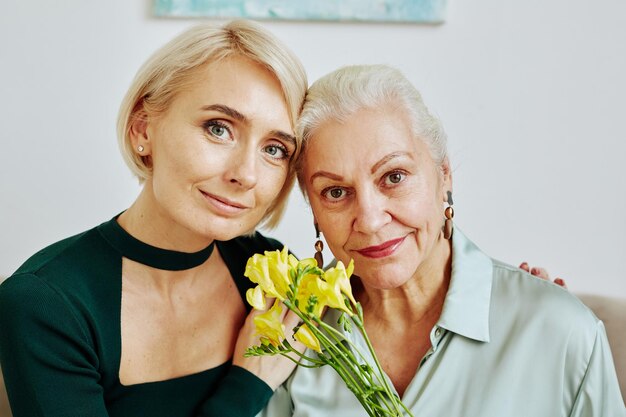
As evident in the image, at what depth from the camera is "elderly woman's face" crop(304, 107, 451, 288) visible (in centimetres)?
155

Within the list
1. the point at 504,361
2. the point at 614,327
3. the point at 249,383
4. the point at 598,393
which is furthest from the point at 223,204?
the point at 614,327

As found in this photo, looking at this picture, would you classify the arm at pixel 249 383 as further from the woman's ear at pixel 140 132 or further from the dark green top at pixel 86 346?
the woman's ear at pixel 140 132

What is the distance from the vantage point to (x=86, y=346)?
1.56 m

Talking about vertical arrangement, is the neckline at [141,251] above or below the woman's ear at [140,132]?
below

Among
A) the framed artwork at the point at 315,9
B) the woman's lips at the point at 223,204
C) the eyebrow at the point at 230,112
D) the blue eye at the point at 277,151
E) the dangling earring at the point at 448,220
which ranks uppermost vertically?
the framed artwork at the point at 315,9

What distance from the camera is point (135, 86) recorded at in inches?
67.0

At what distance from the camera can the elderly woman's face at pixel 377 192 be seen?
60.9 inches

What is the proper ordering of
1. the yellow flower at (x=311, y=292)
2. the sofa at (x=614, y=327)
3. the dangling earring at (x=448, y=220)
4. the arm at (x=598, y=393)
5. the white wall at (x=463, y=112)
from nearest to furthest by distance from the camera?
the yellow flower at (x=311, y=292) → the arm at (x=598, y=393) → the dangling earring at (x=448, y=220) → the sofa at (x=614, y=327) → the white wall at (x=463, y=112)

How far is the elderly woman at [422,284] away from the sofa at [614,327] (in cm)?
32

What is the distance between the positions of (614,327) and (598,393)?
0.41 metres

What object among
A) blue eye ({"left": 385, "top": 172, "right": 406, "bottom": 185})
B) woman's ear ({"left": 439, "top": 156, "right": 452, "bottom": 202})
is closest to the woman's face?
blue eye ({"left": 385, "top": 172, "right": 406, "bottom": 185})

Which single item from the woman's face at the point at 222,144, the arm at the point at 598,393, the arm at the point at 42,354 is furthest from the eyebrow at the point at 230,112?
the arm at the point at 598,393

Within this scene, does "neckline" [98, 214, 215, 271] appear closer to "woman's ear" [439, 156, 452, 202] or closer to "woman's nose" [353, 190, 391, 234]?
"woman's nose" [353, 190, 391, 234]

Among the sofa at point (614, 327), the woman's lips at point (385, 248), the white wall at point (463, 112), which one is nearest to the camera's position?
the woman's lips at point (385, 248)
